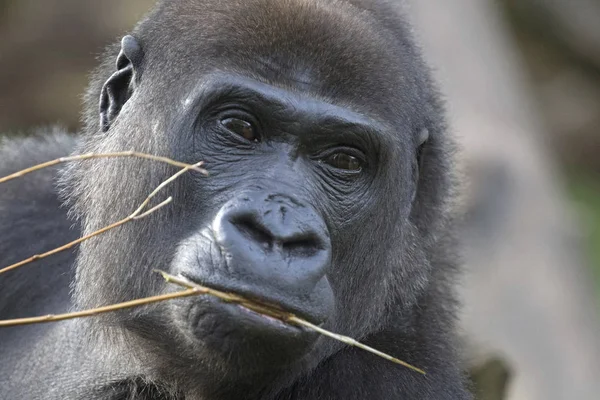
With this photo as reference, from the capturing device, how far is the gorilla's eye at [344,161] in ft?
13.2

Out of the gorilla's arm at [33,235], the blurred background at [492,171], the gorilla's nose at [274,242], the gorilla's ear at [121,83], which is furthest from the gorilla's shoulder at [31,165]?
the gorilla's nose at [274,242]

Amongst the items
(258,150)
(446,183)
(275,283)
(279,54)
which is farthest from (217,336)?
(446,183)

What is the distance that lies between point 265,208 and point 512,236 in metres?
3.53

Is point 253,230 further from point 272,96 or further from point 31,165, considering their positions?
point 31,165

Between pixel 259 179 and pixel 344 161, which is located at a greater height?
pixel 344 161

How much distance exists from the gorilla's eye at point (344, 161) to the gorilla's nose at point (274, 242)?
498 millimetres

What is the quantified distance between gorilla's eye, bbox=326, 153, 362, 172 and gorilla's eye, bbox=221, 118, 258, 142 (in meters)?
0.33

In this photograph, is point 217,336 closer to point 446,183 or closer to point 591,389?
point 446,183

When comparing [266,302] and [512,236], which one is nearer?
[266,302]

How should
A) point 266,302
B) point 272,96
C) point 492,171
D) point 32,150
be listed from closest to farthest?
1. point 266,302
2. point 272,96
3. point 32,150
4. point 492,171

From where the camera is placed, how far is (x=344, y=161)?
405cm

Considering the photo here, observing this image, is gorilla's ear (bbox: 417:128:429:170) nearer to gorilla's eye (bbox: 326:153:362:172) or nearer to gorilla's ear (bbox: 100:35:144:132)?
gorilla's eye (bbox: 326:153:362:172)

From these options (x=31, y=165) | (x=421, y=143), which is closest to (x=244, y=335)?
(x=421, y=143)

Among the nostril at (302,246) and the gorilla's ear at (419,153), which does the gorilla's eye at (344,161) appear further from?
the nostril at (302,246)
